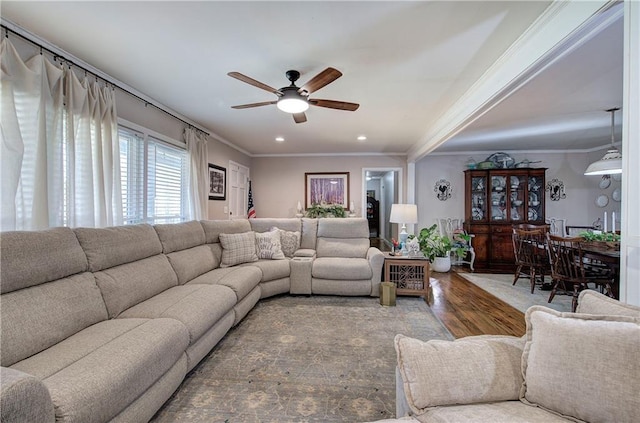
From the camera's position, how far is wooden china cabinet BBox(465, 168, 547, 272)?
5.26 meters

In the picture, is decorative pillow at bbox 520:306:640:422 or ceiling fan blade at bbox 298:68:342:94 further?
ceiling fan blade at bbox 298:68:342:94

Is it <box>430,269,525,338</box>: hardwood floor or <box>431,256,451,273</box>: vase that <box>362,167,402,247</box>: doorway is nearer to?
<box>431,256,451,273</box>: vase

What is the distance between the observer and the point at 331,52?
2.12m

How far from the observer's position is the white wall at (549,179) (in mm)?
5535

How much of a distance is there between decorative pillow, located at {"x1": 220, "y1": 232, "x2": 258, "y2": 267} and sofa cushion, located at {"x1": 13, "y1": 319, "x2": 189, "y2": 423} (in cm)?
164

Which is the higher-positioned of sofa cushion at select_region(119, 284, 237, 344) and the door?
A: the door

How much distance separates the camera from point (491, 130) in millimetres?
4223

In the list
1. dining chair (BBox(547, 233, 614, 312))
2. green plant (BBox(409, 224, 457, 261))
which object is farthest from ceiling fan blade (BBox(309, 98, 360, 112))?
dining chair (BBox(547, 233, 614, 312))

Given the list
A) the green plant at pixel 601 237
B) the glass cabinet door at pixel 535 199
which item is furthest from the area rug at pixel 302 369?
the glass cabinet door at pixel 535 199

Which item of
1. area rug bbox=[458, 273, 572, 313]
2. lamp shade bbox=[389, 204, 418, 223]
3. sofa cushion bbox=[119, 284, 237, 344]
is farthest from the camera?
lamp shade bbox=[389, 204, 418, 223]

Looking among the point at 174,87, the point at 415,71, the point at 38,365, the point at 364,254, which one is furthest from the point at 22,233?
the point at 364,254

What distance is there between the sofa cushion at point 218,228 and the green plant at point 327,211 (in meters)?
2.35

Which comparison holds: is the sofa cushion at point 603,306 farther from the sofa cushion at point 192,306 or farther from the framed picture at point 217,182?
the framed picture at point 217,182

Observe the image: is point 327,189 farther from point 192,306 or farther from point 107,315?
point 107,315
